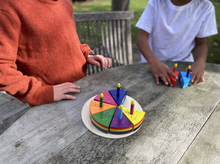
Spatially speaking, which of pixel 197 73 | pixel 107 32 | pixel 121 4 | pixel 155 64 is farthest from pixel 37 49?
pixel 121 4

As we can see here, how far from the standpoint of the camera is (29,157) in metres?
0.52

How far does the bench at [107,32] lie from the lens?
137 cm

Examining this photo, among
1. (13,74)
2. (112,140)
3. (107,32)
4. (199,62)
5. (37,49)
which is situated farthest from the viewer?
(107,32)

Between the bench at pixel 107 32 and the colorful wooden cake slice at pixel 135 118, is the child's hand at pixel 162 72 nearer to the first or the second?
the colorful wooden cake slice at pixel 135 118

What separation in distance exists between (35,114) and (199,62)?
1.06m

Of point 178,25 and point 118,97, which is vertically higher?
point 178,25

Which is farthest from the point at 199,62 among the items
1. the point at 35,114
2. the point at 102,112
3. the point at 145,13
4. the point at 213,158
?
the point at 35,114

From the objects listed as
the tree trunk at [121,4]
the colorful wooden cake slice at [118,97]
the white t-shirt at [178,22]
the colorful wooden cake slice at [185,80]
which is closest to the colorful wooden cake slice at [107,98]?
the colorful wooden cake slice at [118,97]

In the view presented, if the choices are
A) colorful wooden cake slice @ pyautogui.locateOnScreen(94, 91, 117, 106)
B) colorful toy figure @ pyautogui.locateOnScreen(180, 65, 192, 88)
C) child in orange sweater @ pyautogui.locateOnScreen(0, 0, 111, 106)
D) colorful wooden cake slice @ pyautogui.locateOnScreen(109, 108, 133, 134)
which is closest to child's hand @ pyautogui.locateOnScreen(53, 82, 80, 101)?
child in orange sweater @ pyautogui.locateOnScreen(0, 0, 111, 106)

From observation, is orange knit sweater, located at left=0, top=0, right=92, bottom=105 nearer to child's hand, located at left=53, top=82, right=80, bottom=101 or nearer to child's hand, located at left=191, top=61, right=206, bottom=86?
child's hand, located at left=53, top=82, right=80, bottom=101

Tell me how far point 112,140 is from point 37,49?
0.60 metres

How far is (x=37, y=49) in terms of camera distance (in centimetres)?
85

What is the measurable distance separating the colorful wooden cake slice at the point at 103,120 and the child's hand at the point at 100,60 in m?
0.45

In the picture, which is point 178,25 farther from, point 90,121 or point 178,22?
point 90,121
